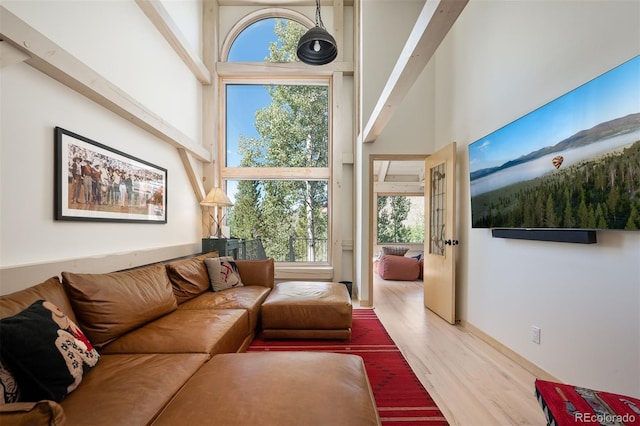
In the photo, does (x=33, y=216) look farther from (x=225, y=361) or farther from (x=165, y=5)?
(x=165, y=5)

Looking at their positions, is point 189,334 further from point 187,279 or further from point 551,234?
point 551,234

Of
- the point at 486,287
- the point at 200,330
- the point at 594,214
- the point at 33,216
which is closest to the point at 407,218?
the point at 486,287

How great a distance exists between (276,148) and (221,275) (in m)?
2.40

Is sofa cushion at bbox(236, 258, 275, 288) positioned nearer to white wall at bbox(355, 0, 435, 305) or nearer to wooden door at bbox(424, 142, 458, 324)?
white wall at bbox(355, 0, 435, 305)

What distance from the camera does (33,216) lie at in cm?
178

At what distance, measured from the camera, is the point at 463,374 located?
2.13 m

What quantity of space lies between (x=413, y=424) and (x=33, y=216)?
2.62m

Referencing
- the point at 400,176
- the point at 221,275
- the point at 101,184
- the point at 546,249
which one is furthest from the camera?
the point at 400,176

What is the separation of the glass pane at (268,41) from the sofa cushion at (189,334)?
410cm

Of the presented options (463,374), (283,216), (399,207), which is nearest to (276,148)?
(283,216)

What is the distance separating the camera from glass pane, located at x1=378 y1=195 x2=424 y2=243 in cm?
895

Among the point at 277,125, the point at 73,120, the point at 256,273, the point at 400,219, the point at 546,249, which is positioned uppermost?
the point at 277,125

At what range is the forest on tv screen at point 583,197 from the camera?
148 centimetres

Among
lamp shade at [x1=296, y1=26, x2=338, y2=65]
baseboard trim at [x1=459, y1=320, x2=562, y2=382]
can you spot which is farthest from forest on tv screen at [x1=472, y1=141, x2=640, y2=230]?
lamp shade at [x1=296, y1=26, x2=338, y2=65]
